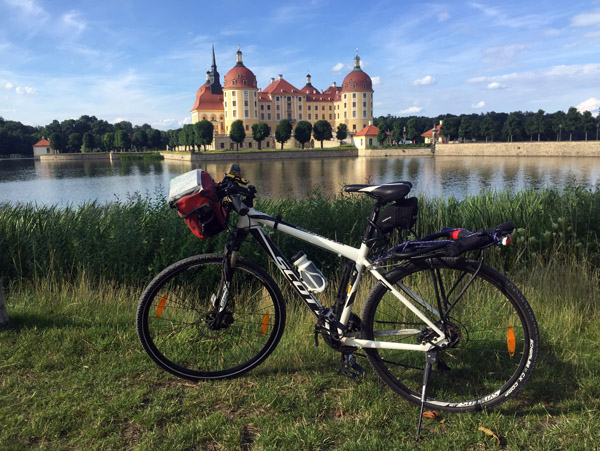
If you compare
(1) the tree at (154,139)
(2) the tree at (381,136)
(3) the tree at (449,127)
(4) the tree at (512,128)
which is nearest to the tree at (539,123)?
(4) the tree at (512,128)

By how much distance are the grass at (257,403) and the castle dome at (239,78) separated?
94270 mm

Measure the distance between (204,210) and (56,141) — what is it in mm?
102227

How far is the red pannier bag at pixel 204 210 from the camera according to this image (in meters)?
2.29

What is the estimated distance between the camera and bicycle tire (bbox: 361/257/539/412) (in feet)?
7.09

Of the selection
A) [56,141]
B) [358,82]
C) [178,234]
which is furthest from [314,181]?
[56,141]

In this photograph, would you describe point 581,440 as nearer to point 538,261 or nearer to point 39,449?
point 39,449

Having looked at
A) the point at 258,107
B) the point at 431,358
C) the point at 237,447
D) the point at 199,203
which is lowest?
the point at 237,447

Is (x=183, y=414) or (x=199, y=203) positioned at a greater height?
(x=199, y=203)

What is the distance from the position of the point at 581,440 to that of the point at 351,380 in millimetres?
1096

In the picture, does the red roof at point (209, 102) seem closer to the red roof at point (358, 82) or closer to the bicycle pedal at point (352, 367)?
the red roof at point (358, 82)

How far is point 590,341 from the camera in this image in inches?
119

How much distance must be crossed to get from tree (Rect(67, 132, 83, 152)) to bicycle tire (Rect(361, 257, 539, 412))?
339 feet

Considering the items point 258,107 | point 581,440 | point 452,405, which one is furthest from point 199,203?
Answer: point 258,107

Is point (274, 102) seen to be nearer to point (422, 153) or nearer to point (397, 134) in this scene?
point (397, 134)
